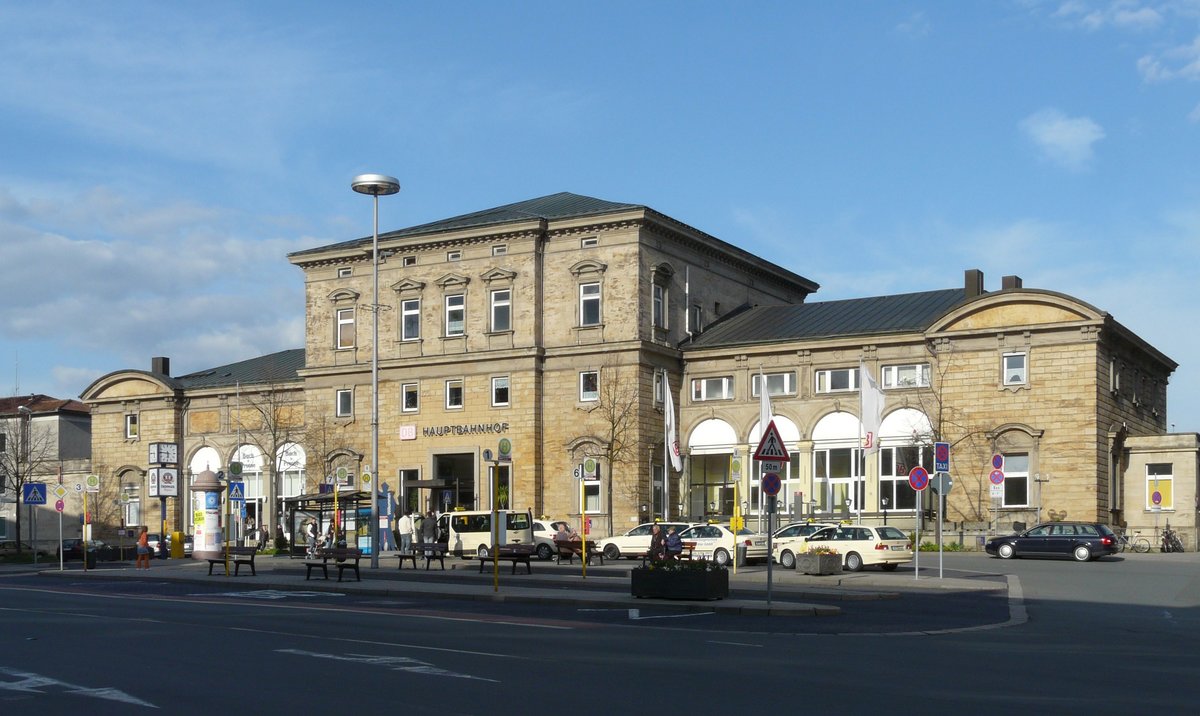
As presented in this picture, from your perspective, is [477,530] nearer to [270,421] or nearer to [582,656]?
[270,421]

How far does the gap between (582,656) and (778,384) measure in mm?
46706

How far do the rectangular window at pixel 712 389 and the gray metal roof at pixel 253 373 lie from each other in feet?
72.1

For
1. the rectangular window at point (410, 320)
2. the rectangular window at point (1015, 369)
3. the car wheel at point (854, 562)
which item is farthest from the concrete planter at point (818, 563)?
the rectangular window at point (410, 320)

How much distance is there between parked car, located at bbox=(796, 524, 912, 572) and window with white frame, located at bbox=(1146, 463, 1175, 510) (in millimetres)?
21739

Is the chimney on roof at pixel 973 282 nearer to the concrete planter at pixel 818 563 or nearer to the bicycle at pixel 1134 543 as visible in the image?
the bicycle at pixel 1134 543

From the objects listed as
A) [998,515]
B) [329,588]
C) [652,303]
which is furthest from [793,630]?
[652,303]

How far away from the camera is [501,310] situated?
64375mm

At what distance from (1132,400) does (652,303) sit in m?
21.9

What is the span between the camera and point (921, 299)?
65.1 m

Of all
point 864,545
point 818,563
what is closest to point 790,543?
point 864,545

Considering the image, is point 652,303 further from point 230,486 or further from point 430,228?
point 230,486

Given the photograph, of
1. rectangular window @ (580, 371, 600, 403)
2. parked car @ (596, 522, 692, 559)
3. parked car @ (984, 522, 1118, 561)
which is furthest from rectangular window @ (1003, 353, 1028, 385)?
rectangular window @ (580, 371, 600, 403)

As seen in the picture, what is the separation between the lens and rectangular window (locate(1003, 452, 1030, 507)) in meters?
56.2

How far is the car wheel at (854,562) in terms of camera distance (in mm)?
41531
